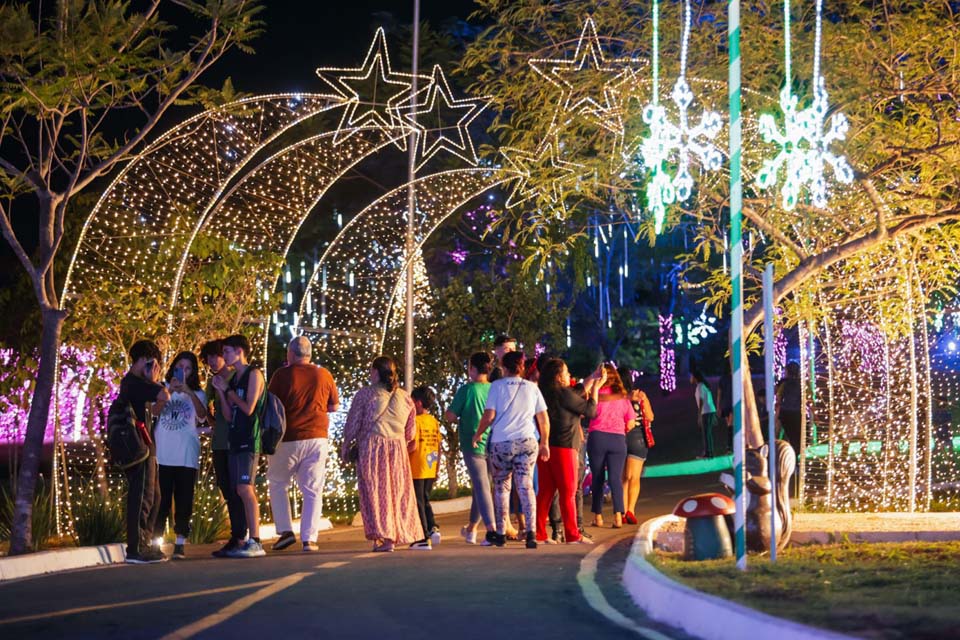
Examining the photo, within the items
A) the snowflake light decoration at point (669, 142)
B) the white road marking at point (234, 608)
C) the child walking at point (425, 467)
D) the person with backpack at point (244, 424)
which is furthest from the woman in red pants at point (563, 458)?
the white road marking at point (234, 608)

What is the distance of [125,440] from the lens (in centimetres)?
1276

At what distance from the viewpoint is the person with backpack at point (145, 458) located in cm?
1291

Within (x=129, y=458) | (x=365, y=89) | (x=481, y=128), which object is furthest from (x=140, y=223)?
(x=481, y=128)

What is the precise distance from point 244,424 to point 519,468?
2.54 meters

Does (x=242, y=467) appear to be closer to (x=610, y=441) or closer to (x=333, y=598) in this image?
(x=333, y=598)

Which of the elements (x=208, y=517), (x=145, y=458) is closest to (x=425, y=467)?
(x=208, y=517)

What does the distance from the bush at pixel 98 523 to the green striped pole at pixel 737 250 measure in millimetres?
6473

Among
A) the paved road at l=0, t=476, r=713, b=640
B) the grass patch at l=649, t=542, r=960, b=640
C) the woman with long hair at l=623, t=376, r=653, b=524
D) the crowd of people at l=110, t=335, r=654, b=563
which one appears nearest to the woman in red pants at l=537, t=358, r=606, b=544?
the crowd of people at l=110, t=335, r=654, b=563

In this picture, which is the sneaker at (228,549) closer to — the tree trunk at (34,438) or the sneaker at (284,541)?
the sneaker at (284,541)

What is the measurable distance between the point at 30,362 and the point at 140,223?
9.02m

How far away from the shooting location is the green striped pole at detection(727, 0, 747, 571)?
1012 centimetres

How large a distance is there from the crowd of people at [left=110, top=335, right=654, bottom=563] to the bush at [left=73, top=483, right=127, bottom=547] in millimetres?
626

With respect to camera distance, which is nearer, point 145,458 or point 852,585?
point 852,585

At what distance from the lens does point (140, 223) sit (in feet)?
54.1
